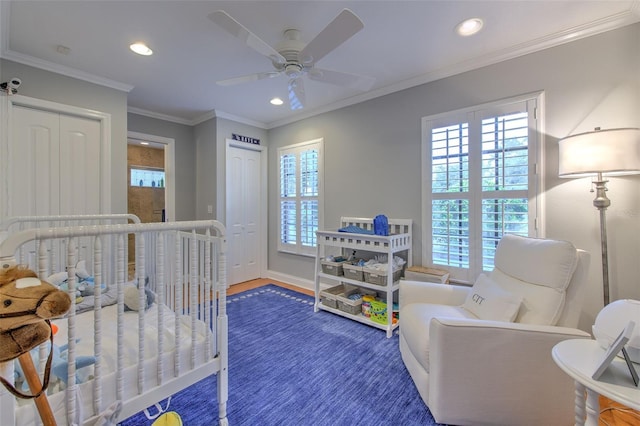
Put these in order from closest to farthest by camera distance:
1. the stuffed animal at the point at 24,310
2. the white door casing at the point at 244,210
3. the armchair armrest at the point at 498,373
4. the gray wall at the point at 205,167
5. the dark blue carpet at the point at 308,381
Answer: the stuffed animal at the point at 24,310, the armchair armrest at the point at 498,373, the dark blue carpet at the point at 308,381, the gray wall at the point at 205,167, the white door casing at the point at 244,210

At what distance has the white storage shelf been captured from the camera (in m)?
2.57

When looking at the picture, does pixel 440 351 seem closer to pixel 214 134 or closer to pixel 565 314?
pixel 565 314

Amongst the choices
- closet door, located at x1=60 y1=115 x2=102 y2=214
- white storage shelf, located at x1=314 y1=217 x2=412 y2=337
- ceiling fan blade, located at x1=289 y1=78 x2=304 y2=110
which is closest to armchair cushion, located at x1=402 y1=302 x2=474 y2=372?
white storage shelf, located at x1=314 y1=217 x2=412 y2=337

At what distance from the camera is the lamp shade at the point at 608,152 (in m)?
1.64

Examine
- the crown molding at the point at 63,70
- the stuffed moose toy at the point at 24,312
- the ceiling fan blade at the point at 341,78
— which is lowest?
the stuffed moose toy at the point at 24,312

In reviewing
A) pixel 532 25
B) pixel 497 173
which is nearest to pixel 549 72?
pixel 532 25

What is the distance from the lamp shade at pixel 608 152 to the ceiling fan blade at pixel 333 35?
1599 mm

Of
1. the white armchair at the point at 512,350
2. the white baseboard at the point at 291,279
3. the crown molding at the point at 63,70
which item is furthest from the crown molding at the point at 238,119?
the white armchair at the point at 512,350

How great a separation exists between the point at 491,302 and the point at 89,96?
396 cm

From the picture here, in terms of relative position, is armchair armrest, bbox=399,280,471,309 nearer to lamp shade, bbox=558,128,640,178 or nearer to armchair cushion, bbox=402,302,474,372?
armchair cushion, bbox=402,302,474,372

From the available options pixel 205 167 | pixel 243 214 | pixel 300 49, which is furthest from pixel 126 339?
pixel 205 167

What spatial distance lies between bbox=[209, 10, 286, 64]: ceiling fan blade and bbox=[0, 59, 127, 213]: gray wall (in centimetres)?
215

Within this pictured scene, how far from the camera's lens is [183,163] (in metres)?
4.19

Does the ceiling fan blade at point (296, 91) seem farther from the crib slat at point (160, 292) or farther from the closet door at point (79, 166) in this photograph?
the closet door at point (79, 166)
